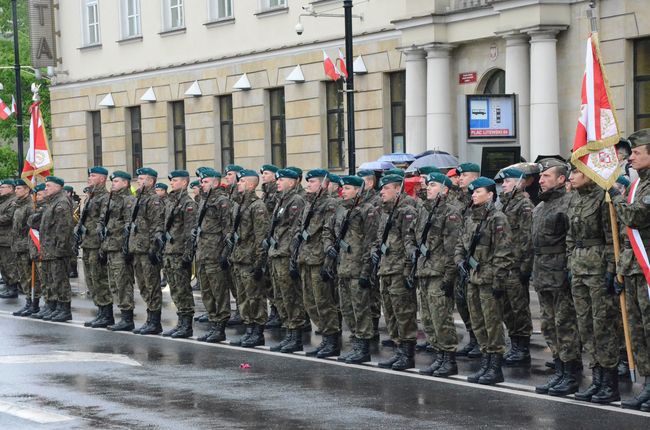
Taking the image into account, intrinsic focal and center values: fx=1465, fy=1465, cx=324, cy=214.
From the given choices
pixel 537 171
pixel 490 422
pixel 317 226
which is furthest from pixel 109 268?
pixel 490 422

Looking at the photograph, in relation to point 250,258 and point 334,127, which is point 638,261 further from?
point 334,127

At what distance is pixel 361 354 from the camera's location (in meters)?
14.5

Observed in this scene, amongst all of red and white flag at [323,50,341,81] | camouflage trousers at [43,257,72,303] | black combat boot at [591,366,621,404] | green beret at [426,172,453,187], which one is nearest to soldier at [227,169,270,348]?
green beret at [426,172,453,187]

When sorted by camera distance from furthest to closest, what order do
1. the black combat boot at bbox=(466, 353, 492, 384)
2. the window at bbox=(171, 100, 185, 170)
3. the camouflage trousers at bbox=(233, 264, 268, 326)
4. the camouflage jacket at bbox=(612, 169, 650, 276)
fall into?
the window at bbox=(171, 100, 185, 170) < the camouflage trousers at bbox=(233, 264, 268, 326) < the black combat boot at bbox=(466, 353, 492, 384) < the camouflage jacket at bbox=(612, 169, 650, 276)

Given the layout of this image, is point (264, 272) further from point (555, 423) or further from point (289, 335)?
point (555, 423)

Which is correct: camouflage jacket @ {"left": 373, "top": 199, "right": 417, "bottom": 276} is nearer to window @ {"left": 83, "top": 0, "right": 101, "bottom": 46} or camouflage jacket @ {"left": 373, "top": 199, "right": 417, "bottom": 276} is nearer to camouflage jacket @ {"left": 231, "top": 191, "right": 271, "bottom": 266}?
camouflage jacket @ {"left": 231, "top": 191, "right": 271, "bottom": 266}

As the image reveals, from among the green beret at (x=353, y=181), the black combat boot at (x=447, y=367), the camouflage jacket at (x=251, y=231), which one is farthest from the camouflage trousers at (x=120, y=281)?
the black combat boot at (x=447, y=367)

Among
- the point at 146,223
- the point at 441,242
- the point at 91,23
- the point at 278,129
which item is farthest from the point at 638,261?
the point at 91,23

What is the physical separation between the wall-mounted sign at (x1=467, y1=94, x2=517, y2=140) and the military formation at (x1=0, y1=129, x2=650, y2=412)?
15.1 ft

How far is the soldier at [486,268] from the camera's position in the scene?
12.9 m

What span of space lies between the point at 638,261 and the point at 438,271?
8.95 feet

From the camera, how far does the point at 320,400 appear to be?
468 inches

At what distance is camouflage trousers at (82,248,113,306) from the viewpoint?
18453 millimetres

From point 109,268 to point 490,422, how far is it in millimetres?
8401
